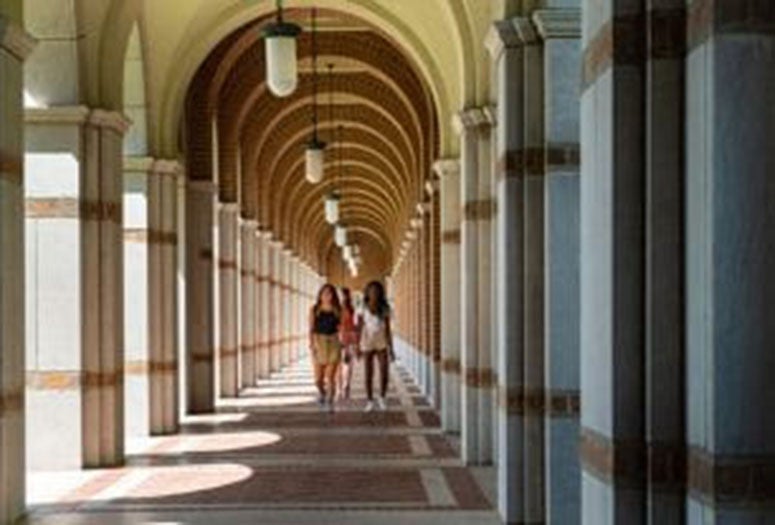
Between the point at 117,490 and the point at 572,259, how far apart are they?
5.11 metres

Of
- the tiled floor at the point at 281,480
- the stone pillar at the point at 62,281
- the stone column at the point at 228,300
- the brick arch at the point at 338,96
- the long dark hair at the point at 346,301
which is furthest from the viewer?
the brick arch at the point at 338,96

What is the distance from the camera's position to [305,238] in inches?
2098

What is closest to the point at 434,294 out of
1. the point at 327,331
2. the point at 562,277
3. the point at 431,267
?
the point at 431,267

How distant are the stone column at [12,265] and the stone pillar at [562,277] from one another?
368cm

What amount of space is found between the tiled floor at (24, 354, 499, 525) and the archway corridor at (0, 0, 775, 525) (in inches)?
2.5

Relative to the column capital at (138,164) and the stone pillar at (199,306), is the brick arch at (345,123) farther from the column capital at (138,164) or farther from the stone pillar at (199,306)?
the column capital at (138,164)

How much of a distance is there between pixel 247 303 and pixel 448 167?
34.7 ft

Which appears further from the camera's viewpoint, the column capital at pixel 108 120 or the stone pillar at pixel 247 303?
the stone pillar at pixel 247 303

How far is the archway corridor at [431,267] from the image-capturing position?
466cm

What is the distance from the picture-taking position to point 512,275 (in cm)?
951

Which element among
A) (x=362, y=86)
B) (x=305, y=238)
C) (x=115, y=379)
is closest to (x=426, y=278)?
(x=362, y=86)

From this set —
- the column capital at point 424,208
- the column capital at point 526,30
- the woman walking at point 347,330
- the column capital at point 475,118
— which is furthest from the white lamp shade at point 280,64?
the column capital at point 424,208

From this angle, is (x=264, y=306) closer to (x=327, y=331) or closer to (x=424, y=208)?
(x=424, y=208)

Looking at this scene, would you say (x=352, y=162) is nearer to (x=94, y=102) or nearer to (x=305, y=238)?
(x=305, y=238)
